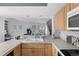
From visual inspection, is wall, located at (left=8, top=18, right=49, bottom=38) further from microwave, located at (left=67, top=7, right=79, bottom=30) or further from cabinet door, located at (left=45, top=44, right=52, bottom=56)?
microwave, located at (left=67, top=7, right=79, bottom=30)

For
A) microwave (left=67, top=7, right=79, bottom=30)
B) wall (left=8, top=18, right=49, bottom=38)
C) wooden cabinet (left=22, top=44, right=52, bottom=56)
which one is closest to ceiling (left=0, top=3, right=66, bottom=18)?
microwave (left=67, top=7, right=79, bottom=30)

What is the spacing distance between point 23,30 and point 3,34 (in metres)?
2.24

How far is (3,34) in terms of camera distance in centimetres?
964

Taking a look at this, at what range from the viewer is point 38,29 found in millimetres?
11320

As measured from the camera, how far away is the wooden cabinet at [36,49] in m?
3.86

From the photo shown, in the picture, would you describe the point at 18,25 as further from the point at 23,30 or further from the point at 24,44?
the point at 24,44

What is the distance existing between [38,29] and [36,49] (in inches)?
294

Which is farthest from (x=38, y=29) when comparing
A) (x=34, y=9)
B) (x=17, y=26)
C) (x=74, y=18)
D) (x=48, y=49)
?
(x=74, y=18)

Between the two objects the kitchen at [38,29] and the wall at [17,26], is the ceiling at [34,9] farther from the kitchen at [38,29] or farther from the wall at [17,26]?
the wall at [17,26]

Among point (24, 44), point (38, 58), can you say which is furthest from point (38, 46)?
point (38, 58)

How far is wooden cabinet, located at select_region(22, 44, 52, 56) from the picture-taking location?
3859 mm

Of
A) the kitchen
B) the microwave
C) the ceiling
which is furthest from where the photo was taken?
the ceiling

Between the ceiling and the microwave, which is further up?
the ceiling

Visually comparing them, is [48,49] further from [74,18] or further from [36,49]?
[74,18]
